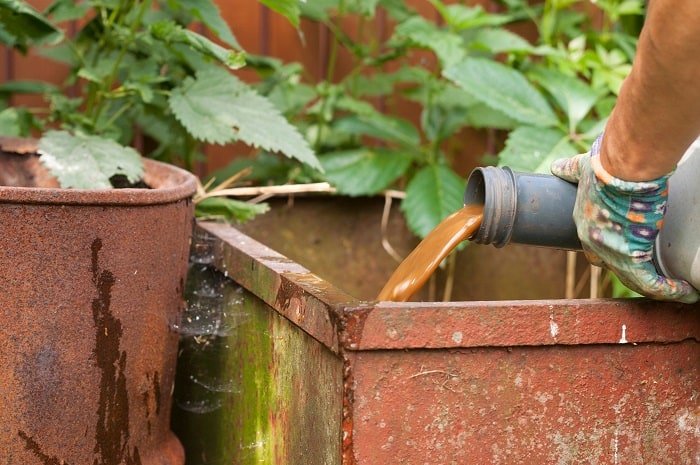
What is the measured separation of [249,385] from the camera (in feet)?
6.13

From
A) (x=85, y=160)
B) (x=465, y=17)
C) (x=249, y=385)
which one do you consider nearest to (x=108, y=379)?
(x=249, y=385)

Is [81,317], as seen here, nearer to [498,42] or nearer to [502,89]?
[502,89]

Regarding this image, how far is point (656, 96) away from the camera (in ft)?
4.10

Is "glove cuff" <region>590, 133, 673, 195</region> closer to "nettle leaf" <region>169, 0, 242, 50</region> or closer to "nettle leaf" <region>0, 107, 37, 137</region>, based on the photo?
"nettle leaf" <region>169, 0, 242, 50</region>

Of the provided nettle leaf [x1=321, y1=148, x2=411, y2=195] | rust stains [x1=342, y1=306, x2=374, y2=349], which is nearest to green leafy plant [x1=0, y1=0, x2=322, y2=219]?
nettle leaf [x1=321, y1=148, x2=411, y2=195]

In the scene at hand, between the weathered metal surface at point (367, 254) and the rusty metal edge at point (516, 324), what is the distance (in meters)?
1.43

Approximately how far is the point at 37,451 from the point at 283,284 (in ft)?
1.55

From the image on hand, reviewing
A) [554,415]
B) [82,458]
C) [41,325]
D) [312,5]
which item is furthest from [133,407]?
[312,5]

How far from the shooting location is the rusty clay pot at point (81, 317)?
1.56 metres

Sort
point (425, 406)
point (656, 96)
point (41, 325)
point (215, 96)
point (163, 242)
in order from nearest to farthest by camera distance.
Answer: point (656, 96) → point (425, 406) → point (41, 325) → point (163, 242) → point (215, 96)

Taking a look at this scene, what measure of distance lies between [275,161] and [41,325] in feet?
4.32

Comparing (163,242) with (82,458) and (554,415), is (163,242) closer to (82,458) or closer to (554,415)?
(82,458)

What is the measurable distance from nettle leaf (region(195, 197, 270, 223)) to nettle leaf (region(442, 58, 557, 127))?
625 mm

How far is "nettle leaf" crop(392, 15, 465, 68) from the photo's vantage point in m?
2.62
